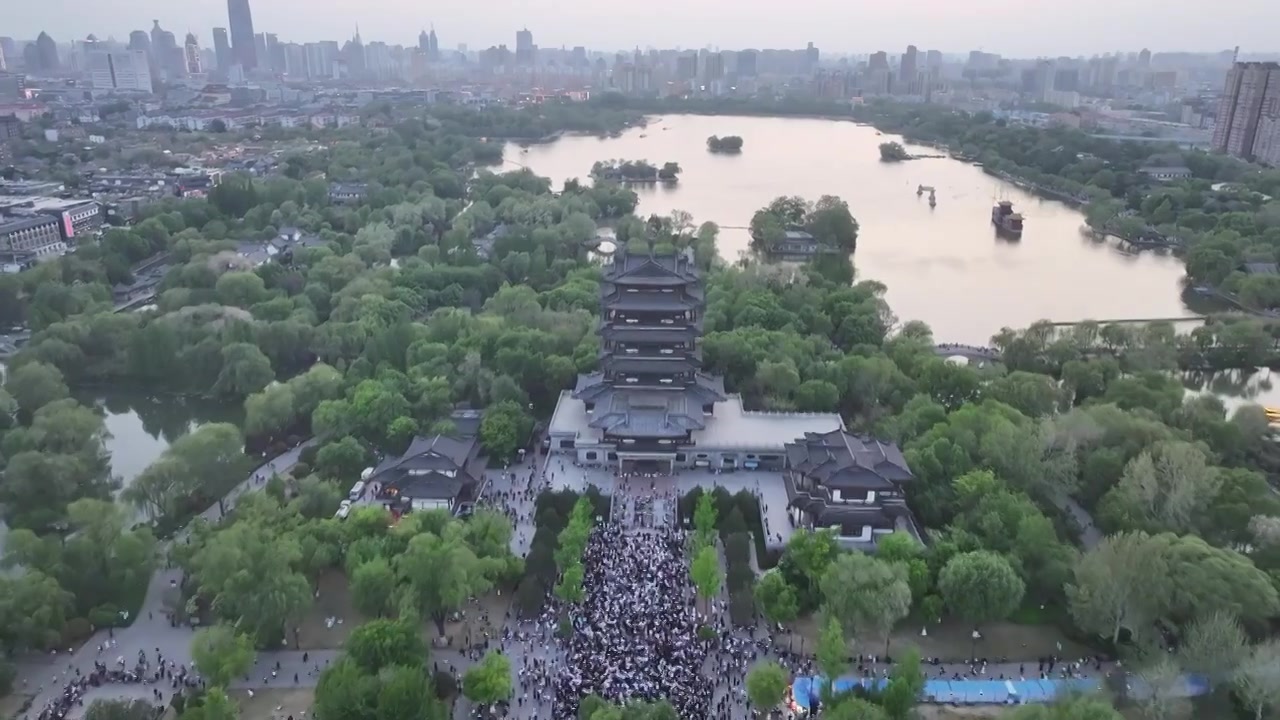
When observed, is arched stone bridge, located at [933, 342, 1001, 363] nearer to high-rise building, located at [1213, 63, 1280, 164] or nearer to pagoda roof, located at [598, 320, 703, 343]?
pagoda roof, located at [598, 320, 703, 343]

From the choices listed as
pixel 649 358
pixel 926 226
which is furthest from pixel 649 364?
pixel 926 226

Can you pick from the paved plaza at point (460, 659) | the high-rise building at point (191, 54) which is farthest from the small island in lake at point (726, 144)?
the high-rise building at point (191, 54)

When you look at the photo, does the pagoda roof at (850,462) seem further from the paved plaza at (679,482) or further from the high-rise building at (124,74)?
the high-rise building at (124,74)

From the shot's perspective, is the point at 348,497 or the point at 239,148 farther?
the point at 239,148

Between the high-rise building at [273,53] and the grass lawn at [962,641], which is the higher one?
the high-rise building at [273,53]

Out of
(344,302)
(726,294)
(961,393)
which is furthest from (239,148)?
(961,393)

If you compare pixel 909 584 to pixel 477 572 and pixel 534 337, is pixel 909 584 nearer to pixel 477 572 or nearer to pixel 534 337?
pixel 477 572
